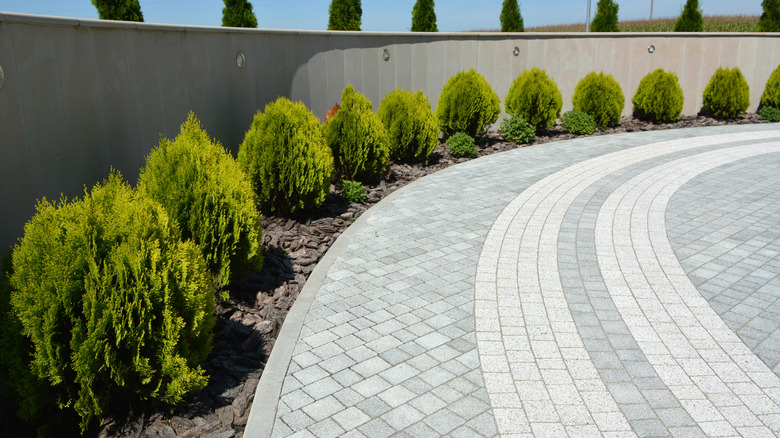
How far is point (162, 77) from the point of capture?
687 centimetres

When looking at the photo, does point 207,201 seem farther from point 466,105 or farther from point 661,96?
point 661,96

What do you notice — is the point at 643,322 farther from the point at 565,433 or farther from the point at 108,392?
the point at 108,392

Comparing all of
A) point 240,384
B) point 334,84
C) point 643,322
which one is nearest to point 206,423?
point 240,384

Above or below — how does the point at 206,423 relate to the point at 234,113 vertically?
below

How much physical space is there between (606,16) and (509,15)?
4705 millimetres

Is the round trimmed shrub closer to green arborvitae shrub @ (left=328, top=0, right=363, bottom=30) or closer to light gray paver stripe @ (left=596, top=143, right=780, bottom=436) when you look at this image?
light gray paver stripe @ (left=596, top=143, right=780, bottom=436)

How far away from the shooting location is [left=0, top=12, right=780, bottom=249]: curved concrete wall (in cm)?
486

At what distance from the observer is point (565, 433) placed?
3.60 meters

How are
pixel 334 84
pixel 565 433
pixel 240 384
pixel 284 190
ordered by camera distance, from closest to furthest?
pixel 565 433 → pixel 240 384 → pixel 284 190 → pixel 334 84

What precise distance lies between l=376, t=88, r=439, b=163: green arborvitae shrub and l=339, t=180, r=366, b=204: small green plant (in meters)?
2.22

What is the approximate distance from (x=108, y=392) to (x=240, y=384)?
93 cm

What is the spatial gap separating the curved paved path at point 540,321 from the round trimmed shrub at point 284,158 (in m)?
0.88

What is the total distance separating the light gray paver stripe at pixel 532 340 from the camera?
12.4ft

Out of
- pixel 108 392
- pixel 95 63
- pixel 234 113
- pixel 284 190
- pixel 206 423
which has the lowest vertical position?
pixel 206 423
